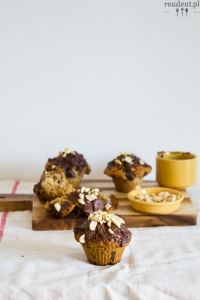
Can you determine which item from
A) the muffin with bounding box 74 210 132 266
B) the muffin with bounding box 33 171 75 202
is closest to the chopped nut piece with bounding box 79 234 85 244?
the muffin with bounding box 74 210 132 266

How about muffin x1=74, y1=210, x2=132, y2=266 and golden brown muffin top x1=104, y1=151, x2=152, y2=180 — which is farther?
golden brown muffin top x1=104, y1=151, x2=152, y2=180

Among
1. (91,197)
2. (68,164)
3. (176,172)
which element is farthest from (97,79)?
(91,197)

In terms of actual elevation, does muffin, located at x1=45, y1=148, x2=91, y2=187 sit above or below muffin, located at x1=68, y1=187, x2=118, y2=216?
above

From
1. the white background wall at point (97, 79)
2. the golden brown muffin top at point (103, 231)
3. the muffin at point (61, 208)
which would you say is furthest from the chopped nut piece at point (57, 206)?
the white background wall at point (97, 79)

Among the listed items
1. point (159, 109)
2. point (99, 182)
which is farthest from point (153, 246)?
point (159, 109)

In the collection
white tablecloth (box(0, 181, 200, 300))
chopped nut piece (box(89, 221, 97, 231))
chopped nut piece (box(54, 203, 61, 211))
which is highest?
chopped nut piece (box(89, 221, 97, 231))

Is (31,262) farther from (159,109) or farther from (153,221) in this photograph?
(159,109)

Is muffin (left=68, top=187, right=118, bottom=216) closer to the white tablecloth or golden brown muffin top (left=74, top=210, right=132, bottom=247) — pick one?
the white tablecloth
